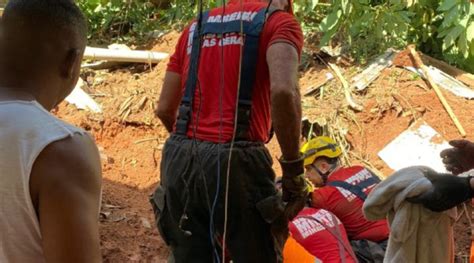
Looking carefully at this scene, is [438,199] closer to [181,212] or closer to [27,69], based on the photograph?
[181,212]

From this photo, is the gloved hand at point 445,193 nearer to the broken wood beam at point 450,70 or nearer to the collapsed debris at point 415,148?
the collapsed debris at point 415,148

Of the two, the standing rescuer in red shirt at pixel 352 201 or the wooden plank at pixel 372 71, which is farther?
the wooden plank at pixel 372 71

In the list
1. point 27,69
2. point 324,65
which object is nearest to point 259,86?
point 27,69

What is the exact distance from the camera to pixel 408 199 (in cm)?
321

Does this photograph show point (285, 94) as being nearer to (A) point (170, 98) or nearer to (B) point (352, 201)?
(A) point (170, 98)

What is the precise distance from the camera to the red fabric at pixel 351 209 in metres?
4.84

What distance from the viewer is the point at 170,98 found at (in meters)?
3.63

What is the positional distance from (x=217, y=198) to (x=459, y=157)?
1279 millimetres

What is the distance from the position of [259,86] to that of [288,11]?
18.0 inches

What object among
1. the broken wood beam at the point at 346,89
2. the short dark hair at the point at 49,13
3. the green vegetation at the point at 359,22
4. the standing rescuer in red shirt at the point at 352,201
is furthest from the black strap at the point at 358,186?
the short dark hair at the point at 49,13

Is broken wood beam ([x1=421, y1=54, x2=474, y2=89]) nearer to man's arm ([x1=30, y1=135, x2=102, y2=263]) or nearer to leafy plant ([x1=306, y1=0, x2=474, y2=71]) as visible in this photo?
leafy plant ([x1=306, y1=0, x2=474, y2=71])

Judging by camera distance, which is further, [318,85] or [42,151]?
[318,85]

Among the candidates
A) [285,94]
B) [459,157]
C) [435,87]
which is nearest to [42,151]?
[285,94]

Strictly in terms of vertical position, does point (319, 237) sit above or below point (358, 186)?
below
